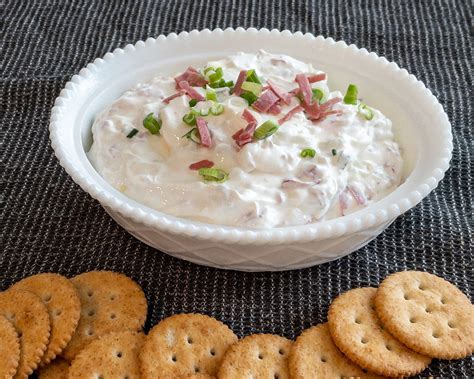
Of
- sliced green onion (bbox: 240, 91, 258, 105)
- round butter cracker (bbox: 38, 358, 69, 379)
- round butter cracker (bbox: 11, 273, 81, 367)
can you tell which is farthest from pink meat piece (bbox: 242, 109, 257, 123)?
round butter cracker (bbox: 38, 358, 69, 379)

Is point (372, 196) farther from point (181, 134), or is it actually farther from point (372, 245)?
point (181, 134)

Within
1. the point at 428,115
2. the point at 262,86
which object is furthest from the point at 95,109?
the point at 428,115

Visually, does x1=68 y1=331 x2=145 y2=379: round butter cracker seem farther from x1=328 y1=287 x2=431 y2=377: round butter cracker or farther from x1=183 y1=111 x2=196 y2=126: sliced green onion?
x1=183 y1=111 x2=196 y2=126: sliced green onion

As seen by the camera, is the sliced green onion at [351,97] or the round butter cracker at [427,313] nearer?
the round butter cracker at [427,313]

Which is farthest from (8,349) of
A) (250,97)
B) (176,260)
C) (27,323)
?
(250,97)

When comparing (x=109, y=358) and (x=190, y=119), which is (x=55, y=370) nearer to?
(x=109, y=358)

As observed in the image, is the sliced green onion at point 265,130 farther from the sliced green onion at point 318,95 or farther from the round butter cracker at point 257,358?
the round butter cracker at point 257,358

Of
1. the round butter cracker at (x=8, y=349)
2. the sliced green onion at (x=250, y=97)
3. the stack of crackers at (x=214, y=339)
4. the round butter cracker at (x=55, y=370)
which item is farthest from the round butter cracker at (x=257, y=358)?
the sliced green onion at (x=250, y=97)

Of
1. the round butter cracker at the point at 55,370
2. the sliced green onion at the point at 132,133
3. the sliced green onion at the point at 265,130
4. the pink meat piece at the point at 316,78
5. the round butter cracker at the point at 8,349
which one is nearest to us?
the round butter cracker at the point at 8,349
